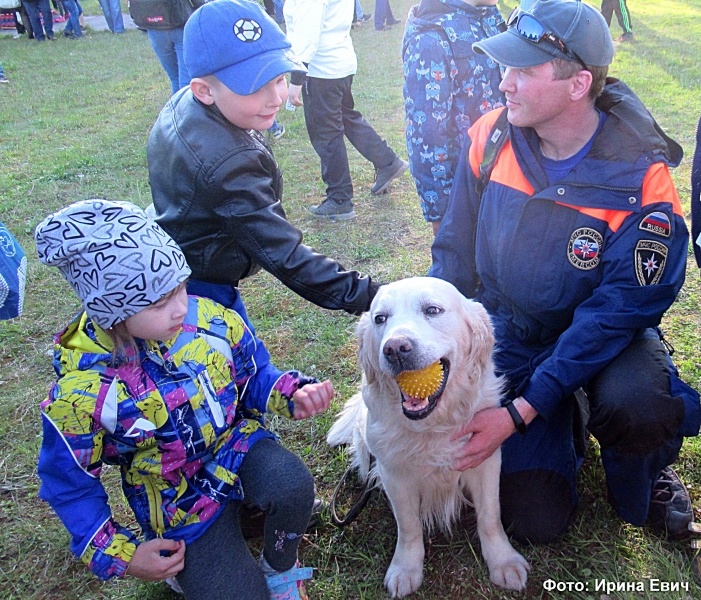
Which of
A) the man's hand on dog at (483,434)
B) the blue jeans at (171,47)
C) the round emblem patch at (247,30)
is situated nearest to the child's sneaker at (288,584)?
the man's hand on dog at (483,434)

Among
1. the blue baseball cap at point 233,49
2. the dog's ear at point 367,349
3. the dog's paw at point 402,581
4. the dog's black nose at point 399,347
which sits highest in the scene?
the blue baseball cap at point 233,49

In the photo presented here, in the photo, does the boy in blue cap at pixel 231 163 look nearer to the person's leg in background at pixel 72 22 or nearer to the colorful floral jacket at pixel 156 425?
the colorful floral jacket at pixel 156 425

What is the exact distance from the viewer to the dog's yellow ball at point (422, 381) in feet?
6.40

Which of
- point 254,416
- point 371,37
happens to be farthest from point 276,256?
point 371,37

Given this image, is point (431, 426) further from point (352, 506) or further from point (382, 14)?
point (382, 14)

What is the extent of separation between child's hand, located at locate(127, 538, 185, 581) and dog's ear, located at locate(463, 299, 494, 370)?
1124mm

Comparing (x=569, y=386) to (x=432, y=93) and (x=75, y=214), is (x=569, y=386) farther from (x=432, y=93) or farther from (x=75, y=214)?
(x=432, y=93)

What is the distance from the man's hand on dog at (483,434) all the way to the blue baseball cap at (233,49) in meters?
1.35

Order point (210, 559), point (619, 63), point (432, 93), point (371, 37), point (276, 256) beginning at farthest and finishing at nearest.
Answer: point (371, 37) < point (619, 63) < point (432, 93) < point (276, 256) < point (210, 559)

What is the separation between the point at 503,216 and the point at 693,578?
1.37m

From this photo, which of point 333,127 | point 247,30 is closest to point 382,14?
point 333,127

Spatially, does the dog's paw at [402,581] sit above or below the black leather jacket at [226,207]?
below

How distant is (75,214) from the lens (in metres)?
1.72

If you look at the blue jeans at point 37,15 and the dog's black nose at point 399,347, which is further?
the blue jeans at point 37,15
